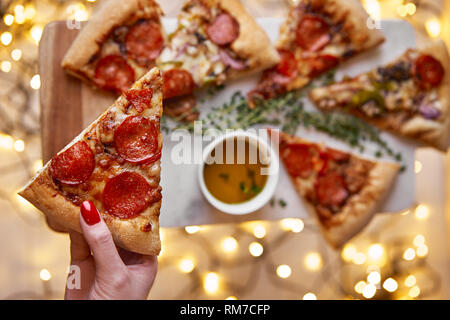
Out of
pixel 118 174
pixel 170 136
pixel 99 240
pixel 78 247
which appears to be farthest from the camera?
pixel 170 136

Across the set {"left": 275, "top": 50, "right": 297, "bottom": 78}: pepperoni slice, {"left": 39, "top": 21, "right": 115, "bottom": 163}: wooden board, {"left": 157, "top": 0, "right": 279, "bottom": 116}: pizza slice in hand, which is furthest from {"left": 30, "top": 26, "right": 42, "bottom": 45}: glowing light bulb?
{"left": 275, "top": 50, "right": 297, "bottom": 78}: pepperoni slice

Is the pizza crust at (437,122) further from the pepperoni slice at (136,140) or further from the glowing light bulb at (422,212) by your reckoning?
the pepperoni slice at (136,140)

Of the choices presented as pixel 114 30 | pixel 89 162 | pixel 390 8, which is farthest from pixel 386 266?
pixel 114 30

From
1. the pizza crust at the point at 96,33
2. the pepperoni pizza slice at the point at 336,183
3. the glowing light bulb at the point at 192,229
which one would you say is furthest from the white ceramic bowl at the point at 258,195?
the pizza crust at the point at 96,33

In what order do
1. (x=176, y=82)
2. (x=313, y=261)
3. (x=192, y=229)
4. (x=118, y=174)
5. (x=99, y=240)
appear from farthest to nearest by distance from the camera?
(x=313, y=261) < (x=192, y=229) < (x=176, y=82) < (x=118, y=174) < (x=99, y=240)

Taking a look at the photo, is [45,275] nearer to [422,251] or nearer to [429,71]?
[422,251]

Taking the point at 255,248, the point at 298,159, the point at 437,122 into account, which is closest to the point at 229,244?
the point at 255,248
